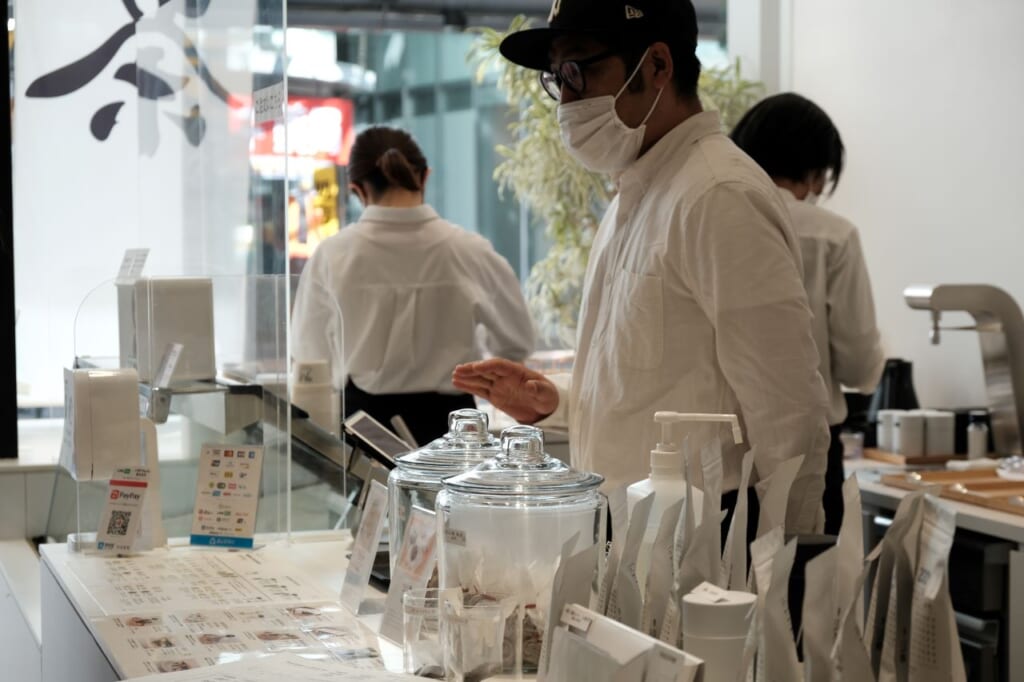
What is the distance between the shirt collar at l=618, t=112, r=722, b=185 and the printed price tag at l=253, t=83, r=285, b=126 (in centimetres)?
67

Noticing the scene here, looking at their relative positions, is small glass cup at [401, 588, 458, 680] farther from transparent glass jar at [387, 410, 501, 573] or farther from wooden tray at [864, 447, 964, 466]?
wooden tray at [864, 447, 964, 466]

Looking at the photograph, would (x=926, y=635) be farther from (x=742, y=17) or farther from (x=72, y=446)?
(x=742, y=17)

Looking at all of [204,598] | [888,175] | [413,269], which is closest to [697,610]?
[204,598]

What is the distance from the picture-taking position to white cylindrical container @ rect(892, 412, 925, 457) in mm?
3443

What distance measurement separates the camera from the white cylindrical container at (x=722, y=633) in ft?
3.07

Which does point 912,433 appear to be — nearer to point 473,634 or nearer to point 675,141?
point 675,141

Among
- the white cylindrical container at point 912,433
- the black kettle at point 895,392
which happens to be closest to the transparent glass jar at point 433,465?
the white cylindrical container at point 912,433

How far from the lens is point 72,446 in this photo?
2.12 meters

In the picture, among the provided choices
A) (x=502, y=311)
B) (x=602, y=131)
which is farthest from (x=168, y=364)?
(x=502, y=311)

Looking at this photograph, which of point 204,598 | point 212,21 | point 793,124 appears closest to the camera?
point 204,598

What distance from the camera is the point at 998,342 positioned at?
336 cm

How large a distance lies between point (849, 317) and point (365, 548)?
70.2 inches

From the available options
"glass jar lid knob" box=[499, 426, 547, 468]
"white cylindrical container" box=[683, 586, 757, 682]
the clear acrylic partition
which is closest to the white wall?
the clear acrylic partition

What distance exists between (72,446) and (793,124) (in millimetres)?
1862
